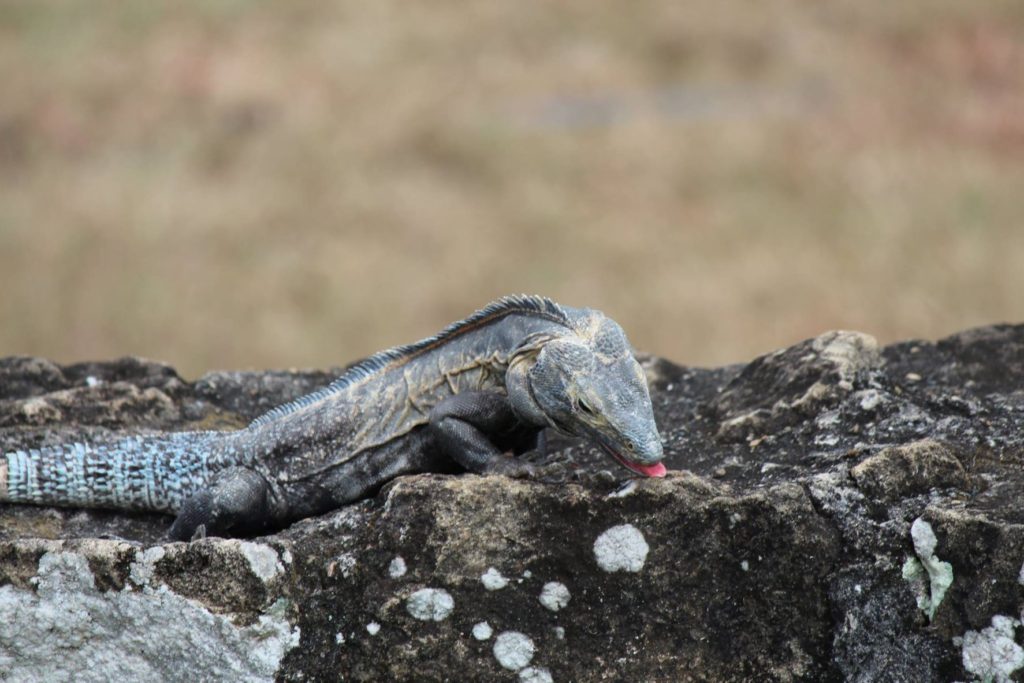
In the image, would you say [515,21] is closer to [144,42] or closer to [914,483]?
[144,42]

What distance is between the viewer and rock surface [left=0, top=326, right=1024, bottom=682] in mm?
5762

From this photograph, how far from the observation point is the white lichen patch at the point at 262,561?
19.3 feet

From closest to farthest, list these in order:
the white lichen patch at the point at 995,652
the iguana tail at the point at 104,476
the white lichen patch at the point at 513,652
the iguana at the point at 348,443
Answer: the white lichen patch at the point at 995,652
the white lichen patch at the point at 513,652
the iguana at the point at 348,443
the iguana tail at the point at 104,476

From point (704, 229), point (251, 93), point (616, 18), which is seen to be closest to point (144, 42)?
point (251, 93)

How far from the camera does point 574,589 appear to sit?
19.3 ft

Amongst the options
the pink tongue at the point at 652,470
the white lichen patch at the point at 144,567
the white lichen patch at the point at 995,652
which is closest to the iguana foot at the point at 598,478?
the pink tongue at the point at 652,470

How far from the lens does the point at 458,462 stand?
269 inches

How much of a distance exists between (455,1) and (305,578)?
60.6ft

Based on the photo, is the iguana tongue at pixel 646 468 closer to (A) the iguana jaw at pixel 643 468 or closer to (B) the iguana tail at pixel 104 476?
(A) the iguana jaw at pixel 643 468

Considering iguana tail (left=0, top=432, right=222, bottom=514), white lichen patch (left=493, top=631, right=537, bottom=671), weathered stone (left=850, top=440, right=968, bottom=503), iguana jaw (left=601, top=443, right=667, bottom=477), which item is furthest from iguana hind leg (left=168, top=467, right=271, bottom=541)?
weathered stone (left=850, top=440, right=968, bottom=503)

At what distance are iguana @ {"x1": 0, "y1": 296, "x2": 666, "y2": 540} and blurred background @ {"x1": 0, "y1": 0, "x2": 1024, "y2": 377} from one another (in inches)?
316


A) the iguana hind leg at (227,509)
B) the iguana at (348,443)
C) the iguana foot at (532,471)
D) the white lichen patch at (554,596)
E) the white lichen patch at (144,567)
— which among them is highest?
the iguana at (348,443)

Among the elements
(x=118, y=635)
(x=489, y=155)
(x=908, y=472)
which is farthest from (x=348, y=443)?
(x=489, y=155)

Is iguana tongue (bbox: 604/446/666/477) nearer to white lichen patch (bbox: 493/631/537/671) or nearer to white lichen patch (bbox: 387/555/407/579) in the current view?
white lichen patch (bbox: 493/631/537/671)
